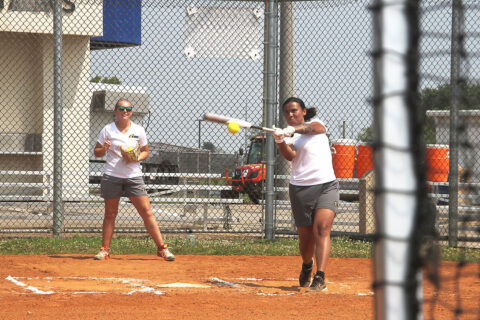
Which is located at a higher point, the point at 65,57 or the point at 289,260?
the point at 65,57

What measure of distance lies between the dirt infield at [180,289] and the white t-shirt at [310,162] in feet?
3.36

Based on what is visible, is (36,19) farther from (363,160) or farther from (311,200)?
(311,200)

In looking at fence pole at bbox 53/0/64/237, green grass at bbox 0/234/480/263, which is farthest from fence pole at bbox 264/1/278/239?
fence pole at bbox 53/0/64/237

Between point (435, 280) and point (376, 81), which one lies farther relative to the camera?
point (435, 280)

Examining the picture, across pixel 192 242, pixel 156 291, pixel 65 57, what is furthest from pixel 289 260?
pixel 65 57

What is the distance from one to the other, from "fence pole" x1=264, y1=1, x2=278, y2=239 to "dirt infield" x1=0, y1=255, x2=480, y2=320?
4.31 ft

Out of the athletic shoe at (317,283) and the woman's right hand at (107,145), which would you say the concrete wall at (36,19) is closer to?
the woman's right hand at (107,145)

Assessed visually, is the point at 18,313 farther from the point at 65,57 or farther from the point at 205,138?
the point at 65,57

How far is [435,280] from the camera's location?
2678mm

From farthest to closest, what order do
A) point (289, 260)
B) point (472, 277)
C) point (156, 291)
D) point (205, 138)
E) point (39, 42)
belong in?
point (39, 42)
point (205, 138)
point (289, 260)
point (472, 277)
point (156, 291)

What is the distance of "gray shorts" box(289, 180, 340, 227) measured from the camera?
6867 millimetres

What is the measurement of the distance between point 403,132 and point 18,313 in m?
4.06

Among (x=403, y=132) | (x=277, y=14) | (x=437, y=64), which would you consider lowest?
(x=403, y=132)

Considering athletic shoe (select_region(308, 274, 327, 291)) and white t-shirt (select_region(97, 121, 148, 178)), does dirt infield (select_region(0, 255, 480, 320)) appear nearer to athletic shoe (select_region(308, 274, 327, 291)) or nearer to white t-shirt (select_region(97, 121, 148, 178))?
athletic shoe (select_region(308, 274, 327, 291))
